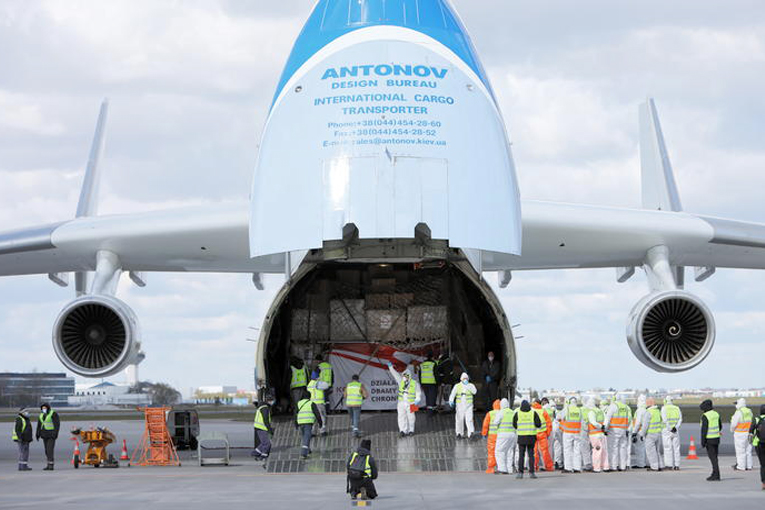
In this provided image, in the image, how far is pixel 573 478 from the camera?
14.6 m

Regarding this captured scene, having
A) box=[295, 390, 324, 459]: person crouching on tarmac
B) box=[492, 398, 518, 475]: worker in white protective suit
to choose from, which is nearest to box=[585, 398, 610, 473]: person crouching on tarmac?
box=[492, 398, 518, 475]: worker in white protective suit

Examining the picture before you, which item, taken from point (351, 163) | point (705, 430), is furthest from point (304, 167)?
point (705, 430)

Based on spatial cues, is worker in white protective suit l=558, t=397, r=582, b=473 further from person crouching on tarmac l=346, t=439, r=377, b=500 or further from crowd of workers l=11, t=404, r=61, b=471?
crowd of workers l=11, t=404, r=61, b=471

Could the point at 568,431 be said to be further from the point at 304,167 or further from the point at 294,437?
the point at 304,167

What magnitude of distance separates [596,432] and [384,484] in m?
4.07

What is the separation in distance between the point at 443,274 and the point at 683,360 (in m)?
4.66

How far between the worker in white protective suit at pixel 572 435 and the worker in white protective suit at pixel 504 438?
99 cm

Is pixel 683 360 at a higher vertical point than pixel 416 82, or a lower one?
lower

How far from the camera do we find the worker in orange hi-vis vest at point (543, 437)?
1561cm

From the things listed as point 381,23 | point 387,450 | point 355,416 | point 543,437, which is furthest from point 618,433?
point 381,23

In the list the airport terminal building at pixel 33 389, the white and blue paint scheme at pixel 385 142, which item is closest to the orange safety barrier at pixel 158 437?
the white and blue paint scheme at pixel 385 142

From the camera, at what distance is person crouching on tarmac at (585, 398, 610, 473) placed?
51.7 feet

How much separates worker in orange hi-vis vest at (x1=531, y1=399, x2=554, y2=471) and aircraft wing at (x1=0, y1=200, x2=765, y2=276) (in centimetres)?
281

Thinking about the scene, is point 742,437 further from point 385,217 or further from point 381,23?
point 381,23
